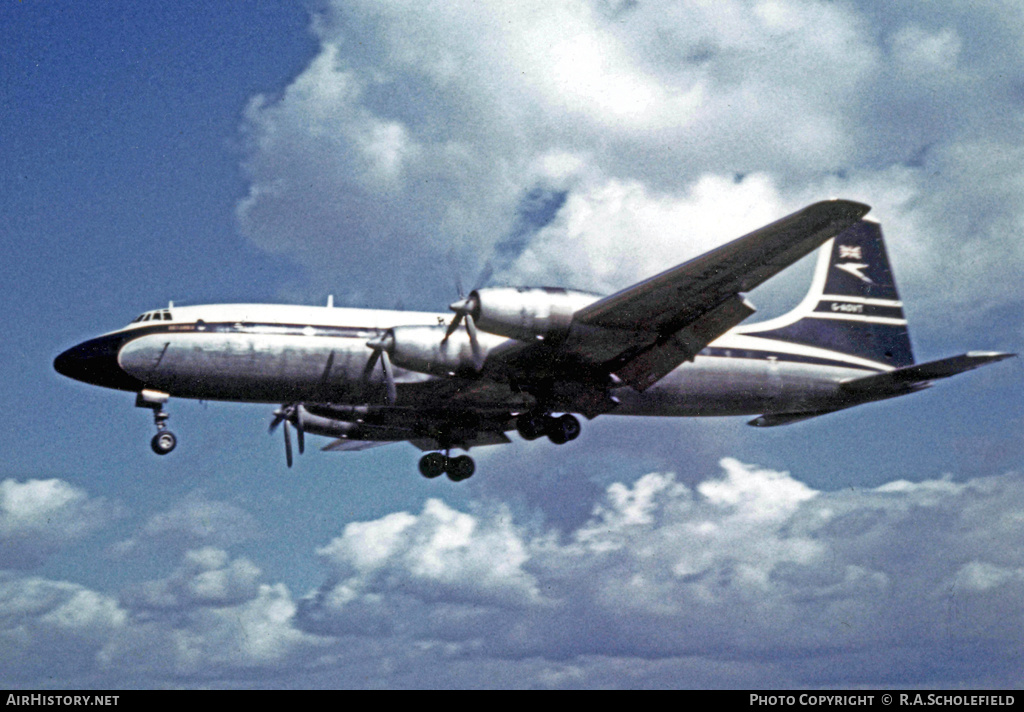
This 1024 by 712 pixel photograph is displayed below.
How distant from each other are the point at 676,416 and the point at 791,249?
9.40 m

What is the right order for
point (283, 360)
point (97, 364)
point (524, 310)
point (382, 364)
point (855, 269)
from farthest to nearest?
1. point (855, 269)
2. point (382, 364)
3. point (283, 360)
4. point (97, 364)
5. point (524, 310)

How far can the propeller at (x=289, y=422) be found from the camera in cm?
3306

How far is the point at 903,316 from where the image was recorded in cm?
3538

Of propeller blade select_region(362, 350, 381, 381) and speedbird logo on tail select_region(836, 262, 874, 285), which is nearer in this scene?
propeller blade select_region(362, 350, 381, 381)

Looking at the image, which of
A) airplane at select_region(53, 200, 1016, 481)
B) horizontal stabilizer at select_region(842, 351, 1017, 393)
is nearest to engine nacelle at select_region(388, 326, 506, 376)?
airplane at select_region(53, 200, 1016, 481)

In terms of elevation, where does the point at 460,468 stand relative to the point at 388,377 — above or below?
below

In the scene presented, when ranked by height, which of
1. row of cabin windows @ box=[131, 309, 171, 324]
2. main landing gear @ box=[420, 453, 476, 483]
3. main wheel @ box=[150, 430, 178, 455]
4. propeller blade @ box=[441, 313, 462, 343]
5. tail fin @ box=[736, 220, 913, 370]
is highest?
tail fin @ box=[736, 220, 913, 370]

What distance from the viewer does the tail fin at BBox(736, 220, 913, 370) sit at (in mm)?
32594

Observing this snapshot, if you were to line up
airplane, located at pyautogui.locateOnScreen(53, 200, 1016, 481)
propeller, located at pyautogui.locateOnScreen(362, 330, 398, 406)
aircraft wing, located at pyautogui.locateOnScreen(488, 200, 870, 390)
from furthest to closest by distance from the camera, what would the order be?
propeller, located at pyautogui.locateOnScreen(362, 330, 398, 406) < airplane, located at pyautogui.locateOnScreen(53, 200, 1016, 481) < aircraft wing, located at pyautogui.locateOnScreen(488, 200, 870, 390)

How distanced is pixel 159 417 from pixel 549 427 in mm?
11024

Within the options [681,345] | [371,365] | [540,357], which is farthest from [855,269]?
[371,365]

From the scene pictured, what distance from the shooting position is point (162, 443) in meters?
26.7

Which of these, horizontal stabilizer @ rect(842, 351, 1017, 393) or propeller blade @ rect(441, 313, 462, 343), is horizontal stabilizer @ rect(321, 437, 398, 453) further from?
horizontal stabilizer @ rect(842, 351, 1017, 393)

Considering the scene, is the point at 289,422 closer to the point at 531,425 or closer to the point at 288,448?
the point at 288,448
